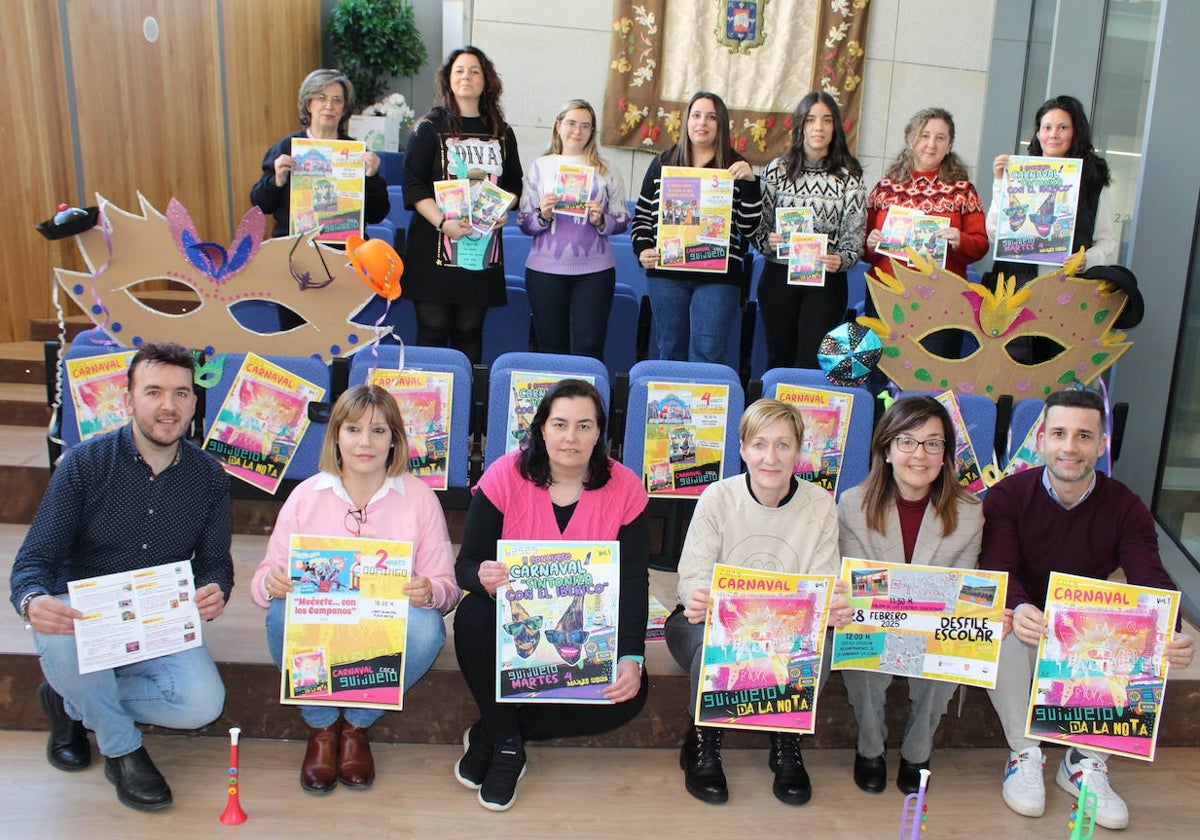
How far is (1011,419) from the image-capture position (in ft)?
11.1

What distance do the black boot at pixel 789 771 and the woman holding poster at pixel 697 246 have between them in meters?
1.70

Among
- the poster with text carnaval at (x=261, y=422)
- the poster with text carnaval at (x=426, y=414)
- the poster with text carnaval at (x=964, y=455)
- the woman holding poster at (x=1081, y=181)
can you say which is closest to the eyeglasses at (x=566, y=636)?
the poster with text carnaval at (x=426, y=414)

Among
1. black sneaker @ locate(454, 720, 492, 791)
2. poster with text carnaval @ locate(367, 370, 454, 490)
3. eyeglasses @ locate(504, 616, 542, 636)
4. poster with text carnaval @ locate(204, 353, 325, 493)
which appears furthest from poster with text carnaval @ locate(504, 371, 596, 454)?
black sneaker @ locate(454, 720, 492, 791)

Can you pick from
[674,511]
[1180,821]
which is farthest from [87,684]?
[1180,821]

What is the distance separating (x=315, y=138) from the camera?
370cm

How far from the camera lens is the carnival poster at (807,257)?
369 cm

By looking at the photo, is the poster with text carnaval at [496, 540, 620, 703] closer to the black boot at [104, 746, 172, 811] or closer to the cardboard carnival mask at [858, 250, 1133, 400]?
the black boot at [104, 746, 172, 811]

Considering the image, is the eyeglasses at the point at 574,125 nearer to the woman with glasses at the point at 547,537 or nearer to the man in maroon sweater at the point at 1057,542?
the woman with glasses at the point at 547,537

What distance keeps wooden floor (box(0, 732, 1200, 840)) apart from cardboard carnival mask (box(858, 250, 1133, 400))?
4.39 feet

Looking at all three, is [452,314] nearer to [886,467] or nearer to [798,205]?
[798,205]

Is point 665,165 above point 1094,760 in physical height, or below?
above

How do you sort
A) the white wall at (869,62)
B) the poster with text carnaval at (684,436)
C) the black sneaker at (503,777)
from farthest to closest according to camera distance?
the white wall at (869,62) < the poster with text carnaval at (684,436) < the black sneaker at (503,777)

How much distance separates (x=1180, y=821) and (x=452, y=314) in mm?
2928

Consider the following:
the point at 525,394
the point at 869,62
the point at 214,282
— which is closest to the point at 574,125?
the point at 525,394
